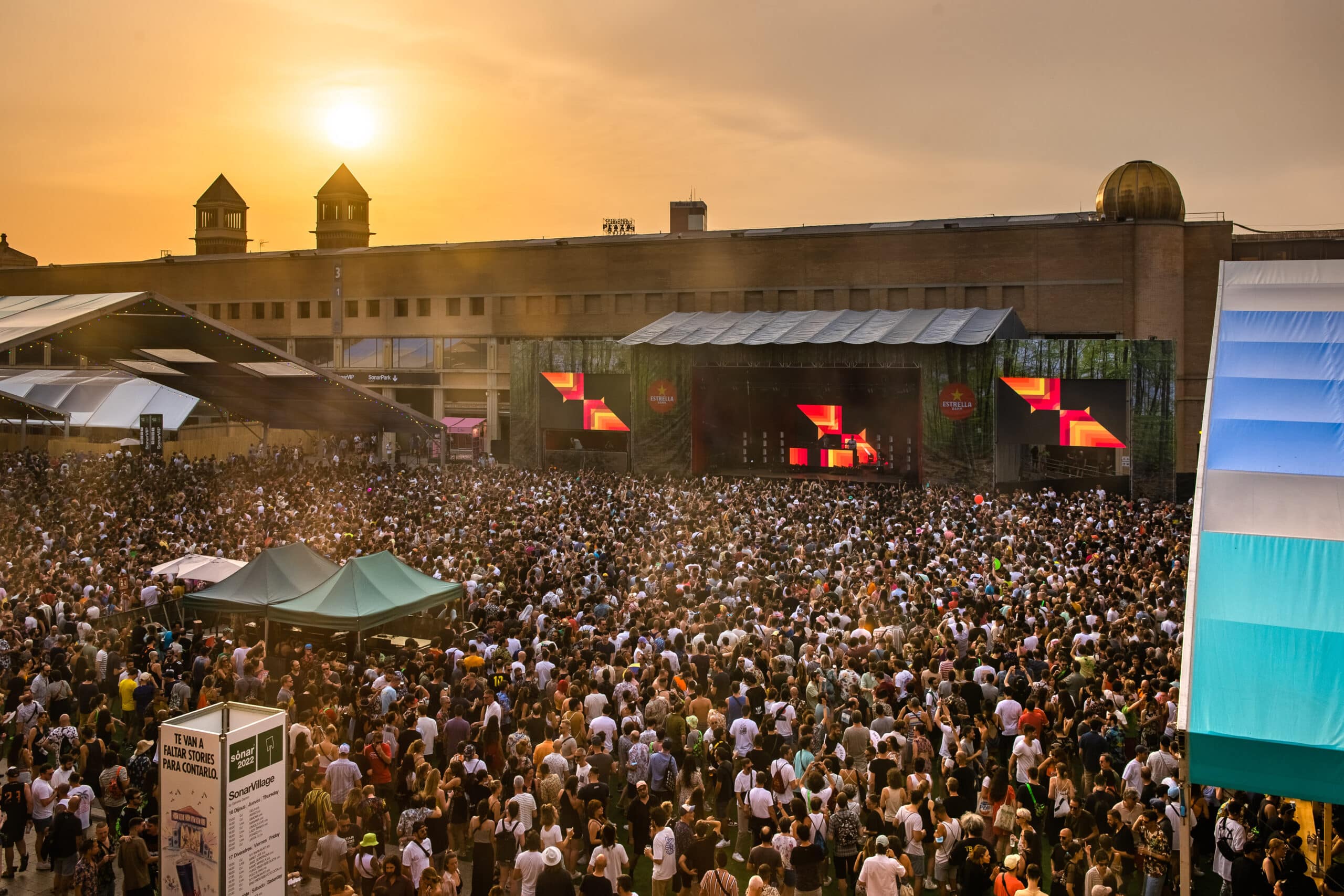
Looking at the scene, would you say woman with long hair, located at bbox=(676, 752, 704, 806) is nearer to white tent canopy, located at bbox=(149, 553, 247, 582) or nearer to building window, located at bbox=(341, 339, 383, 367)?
white tent canopy, located at bbox=(149, 553, 247, 582)

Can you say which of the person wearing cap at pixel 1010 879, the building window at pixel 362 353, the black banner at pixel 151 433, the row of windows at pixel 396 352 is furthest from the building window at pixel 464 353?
the person wearing cap at pixel 1010 879

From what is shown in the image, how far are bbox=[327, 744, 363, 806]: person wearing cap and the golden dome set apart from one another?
125 ft

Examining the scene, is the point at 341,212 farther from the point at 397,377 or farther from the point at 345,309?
the point at 397,377

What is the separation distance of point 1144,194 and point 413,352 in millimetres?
32214

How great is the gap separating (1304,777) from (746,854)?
462cm

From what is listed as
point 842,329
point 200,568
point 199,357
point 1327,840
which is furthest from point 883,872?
point 842,329

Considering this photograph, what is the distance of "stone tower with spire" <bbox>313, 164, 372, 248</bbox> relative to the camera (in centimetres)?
7562

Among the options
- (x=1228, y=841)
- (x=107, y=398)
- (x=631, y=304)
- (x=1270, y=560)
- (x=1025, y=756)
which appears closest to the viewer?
(x=1228, y=841)

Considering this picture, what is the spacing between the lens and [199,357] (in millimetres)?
29609

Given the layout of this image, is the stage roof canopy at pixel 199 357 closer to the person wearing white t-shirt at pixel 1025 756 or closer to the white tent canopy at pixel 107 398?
the white tent canopy at pixel 107 398

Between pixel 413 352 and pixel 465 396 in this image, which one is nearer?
pixel 465 396

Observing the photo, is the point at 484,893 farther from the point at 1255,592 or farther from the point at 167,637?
the point at 167,637

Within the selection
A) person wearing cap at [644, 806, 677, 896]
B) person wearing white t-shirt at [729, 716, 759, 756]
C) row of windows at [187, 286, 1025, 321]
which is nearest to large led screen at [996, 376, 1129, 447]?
row of windows at [187, 286, 1025, 321]

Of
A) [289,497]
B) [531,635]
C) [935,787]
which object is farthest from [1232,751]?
[289,497]
